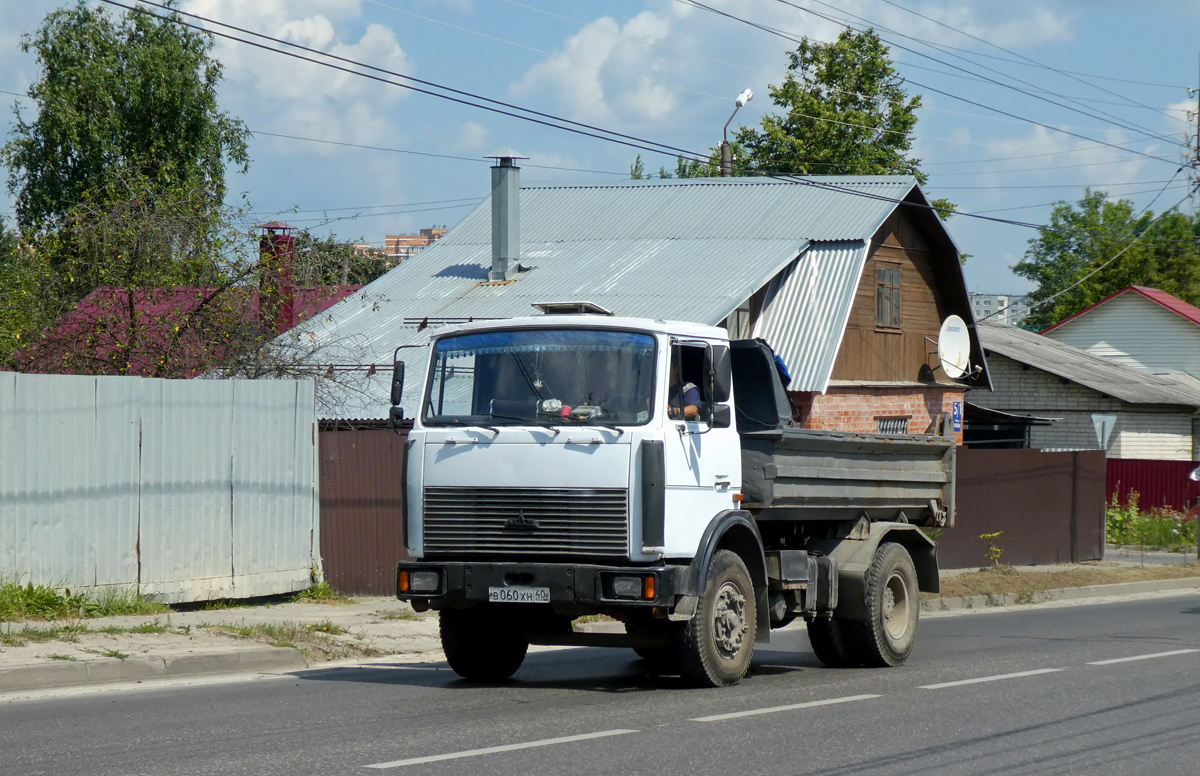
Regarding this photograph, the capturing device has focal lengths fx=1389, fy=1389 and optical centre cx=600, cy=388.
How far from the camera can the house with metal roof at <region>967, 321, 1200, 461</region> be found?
38344mm

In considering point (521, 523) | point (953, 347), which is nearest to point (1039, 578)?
point (953, 347)

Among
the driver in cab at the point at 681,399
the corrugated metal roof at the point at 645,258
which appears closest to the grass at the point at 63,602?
the driver in cab at the point at 681,399

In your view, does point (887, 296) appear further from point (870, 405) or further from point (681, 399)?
point (681, 399)

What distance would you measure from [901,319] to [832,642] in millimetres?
20048

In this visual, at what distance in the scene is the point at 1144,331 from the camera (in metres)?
53.2

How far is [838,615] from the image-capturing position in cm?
1151

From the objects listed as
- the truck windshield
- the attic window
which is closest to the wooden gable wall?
the attic window

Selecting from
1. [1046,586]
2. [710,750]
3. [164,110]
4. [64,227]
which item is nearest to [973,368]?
[1046,586]

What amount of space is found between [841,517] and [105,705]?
5.83 metres

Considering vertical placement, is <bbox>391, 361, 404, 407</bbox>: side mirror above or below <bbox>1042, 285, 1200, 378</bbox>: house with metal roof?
below

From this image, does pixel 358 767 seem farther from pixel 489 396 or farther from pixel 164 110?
pixel 164 110

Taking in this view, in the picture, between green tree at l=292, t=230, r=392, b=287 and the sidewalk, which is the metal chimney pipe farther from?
the sidewalk

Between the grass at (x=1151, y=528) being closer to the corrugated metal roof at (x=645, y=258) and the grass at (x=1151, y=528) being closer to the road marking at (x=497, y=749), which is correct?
the corrugated metal roof at (x=645, y=258)

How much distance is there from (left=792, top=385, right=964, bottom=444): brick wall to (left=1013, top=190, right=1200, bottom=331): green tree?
25.9m
